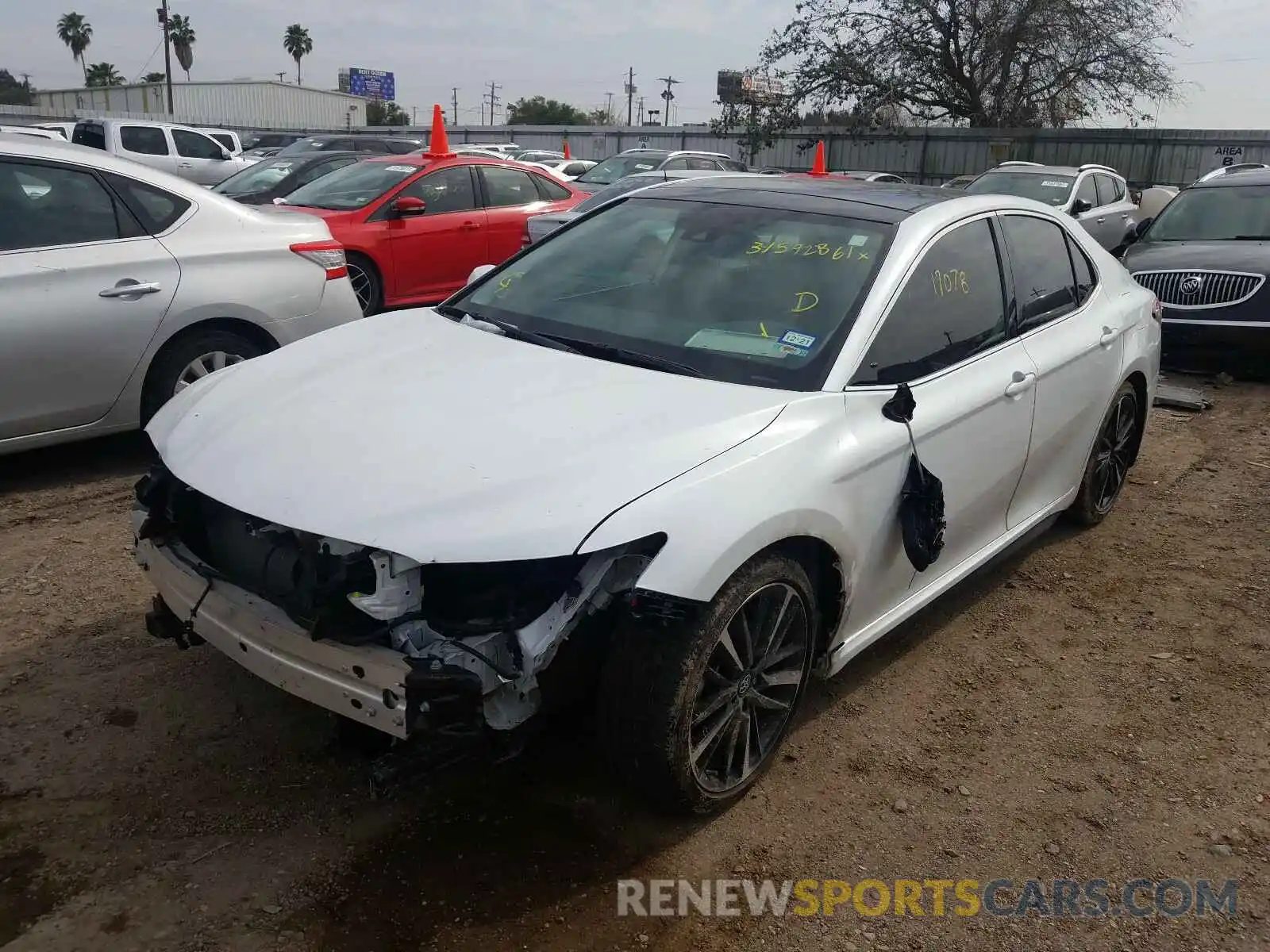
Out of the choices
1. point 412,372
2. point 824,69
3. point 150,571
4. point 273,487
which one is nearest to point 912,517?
point 412,372

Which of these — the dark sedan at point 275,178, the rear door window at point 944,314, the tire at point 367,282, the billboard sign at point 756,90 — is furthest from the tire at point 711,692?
the billboard sign at point 756,90

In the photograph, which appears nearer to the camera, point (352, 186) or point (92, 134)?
point (352, 186)

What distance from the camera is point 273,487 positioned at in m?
2.63

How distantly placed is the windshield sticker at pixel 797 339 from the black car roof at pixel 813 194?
0.68 metres

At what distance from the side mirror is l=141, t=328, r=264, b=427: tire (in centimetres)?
341

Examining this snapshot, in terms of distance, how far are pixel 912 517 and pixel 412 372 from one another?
1.63 metres

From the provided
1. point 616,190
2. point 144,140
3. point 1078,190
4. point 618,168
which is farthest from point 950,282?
point 144,140

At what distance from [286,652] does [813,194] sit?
2.58 metres

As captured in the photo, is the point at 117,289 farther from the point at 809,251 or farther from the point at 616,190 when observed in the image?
the point at 616,190

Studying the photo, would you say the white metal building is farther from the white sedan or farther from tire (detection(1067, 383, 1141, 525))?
tire (detection(1067, 383, 1141, 525))

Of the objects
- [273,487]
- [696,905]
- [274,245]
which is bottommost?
[696,905]

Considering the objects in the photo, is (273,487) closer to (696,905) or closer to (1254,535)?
(696,905)

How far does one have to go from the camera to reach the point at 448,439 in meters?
2.78

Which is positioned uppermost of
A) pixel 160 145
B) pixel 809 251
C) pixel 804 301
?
pixel 160 145
